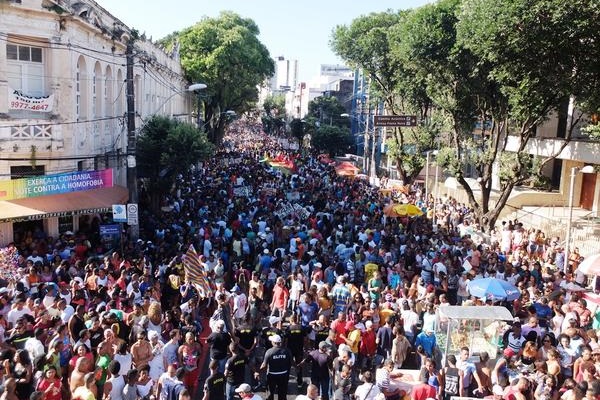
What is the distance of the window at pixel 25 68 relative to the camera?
1752cm

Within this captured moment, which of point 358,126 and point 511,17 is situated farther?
point 358,126

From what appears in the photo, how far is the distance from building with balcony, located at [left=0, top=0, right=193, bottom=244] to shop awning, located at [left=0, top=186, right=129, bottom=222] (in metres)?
0.02

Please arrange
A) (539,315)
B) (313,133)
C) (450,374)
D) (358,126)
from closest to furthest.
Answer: (450,374) < (539,315) < (313,133) < (358,126)

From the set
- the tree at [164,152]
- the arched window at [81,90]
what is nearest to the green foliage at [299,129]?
the tree at [164,152]

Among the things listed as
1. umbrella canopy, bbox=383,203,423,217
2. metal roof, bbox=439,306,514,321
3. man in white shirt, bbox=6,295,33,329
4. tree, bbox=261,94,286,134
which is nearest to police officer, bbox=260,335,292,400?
metal roof, bbox=439,306,514,321

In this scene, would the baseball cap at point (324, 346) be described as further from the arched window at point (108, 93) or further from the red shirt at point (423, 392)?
the arched window at point (108, 93)

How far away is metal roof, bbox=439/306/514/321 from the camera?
9626 mm

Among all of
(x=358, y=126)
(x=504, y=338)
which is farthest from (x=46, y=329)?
(x=358, y=126)

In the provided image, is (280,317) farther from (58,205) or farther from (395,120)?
(395,120)

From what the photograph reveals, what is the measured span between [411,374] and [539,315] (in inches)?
161

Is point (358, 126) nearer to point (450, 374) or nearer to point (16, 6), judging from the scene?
point (16, 6)

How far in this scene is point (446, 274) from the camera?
14.6 meters

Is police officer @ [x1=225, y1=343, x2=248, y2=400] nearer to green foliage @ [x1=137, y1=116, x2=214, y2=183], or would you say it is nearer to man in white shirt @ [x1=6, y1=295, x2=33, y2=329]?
man in white shirt @ [x1=6, y1=295, x2=33, y2=329]

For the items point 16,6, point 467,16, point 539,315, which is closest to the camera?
point 539,315
